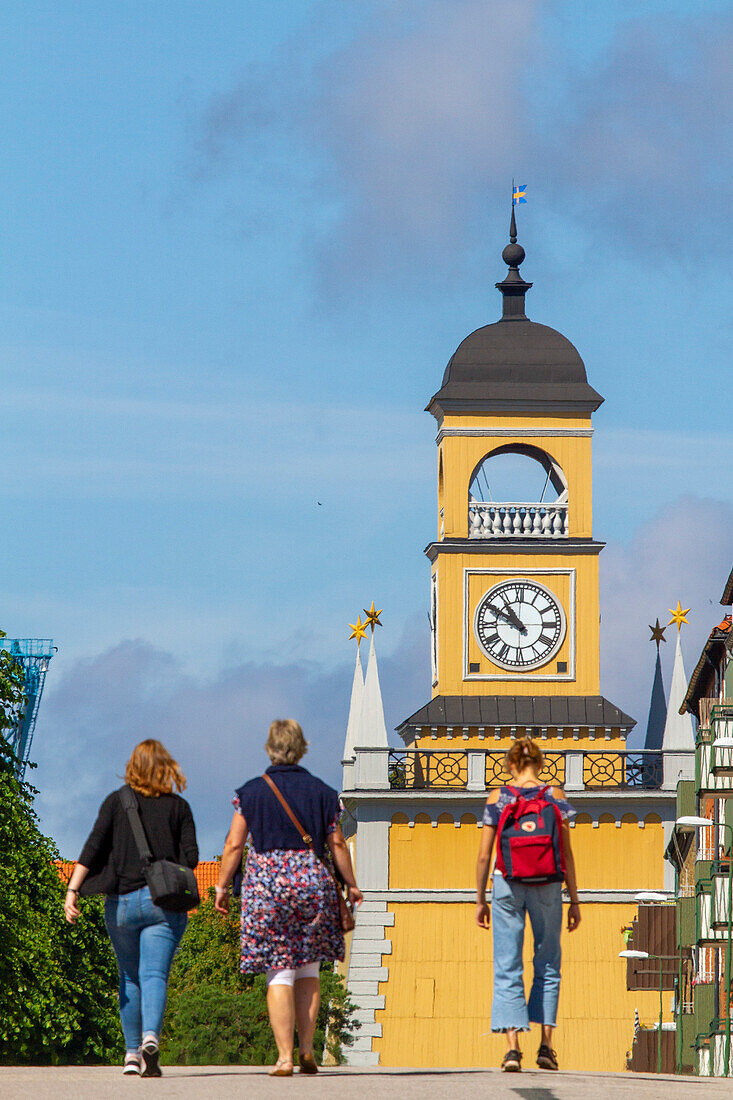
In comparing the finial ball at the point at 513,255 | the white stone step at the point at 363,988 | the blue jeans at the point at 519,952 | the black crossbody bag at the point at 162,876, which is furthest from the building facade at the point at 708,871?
the black crossbody bag at the point at 162,876

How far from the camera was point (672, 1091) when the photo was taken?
14.1 metres

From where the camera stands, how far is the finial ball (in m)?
59.2

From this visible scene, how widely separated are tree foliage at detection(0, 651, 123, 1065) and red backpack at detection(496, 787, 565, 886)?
23.6 m

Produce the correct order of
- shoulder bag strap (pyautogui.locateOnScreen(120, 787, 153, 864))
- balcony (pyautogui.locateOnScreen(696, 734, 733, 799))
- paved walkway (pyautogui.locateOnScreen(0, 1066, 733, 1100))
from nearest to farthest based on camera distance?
paved walkway (pyautogui.locateOnScreen(0, 1066, 733, 1100))
shoulder bag strap (pyautogui.locateOnScreen(120, 787, 153, 864))
balcony (pyautogui.locateOnScreen(696, 734, 733, 799))

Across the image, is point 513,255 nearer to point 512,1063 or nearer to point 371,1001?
point 371,1001

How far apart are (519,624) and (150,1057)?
141 feet

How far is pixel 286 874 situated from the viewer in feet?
46.2

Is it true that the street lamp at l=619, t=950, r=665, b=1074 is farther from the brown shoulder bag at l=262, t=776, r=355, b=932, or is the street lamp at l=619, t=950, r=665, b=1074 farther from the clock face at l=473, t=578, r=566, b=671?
the brown shoulder bag at l=262, t=776, r=355, b=932

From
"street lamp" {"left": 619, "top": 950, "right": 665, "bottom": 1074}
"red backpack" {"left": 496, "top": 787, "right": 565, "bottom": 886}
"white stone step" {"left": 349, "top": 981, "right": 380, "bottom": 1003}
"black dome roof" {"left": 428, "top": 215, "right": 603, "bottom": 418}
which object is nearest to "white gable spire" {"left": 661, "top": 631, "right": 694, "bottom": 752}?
"street lamp" {"left": 619, "top": 950, "right": 665, "bottom": 1074}

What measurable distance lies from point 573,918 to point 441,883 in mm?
39149

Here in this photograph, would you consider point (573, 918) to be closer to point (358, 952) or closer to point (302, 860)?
point (302, 860)

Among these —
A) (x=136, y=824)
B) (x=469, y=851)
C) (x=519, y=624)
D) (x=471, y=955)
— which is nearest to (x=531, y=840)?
(x=136, y=824)

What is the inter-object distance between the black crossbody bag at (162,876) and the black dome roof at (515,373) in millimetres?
42508

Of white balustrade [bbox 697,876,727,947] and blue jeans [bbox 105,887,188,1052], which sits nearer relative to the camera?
blue jeans [bbox 105,887,188,1052]
